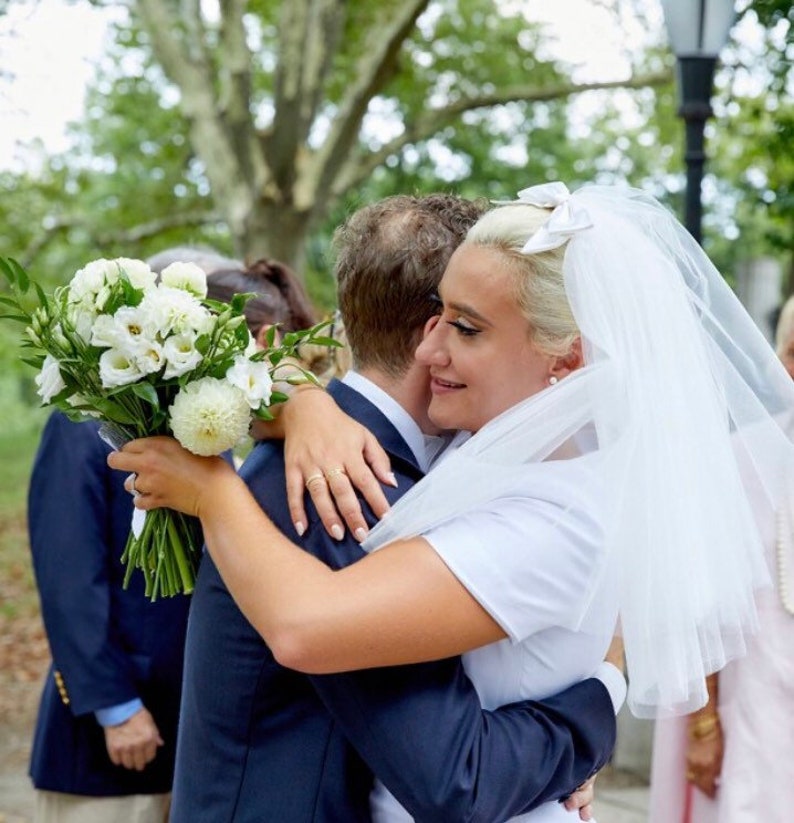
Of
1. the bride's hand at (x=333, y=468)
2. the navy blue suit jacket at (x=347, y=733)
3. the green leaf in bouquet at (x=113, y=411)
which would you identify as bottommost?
the navy blue suit jacket at (x=347, y=733)

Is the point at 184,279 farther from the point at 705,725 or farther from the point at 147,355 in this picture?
the point at 705,725

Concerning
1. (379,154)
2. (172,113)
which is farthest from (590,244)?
(172,113)

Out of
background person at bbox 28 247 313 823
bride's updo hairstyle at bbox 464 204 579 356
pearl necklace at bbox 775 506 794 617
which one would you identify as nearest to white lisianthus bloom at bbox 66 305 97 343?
bride's updo hairstyle at bbox 464 204 579 356

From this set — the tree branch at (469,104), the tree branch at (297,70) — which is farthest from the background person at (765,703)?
the tree branch at (469,104)

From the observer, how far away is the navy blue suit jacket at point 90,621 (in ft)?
11.7

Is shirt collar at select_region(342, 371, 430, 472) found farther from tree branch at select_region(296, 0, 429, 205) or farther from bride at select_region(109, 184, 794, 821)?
tree branch at select_region(296, 0, 429, 205)

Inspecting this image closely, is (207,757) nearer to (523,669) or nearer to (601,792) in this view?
(523,669)

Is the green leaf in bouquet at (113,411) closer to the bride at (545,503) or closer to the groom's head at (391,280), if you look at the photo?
the bride at (545,503)

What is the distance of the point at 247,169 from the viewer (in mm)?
12406

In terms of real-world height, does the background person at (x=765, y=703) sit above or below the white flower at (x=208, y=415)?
below

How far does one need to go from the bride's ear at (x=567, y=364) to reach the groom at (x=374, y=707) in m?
0.24

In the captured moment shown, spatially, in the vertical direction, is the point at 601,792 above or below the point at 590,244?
below

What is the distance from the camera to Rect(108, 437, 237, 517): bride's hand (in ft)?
7.11

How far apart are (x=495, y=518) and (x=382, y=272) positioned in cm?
55
